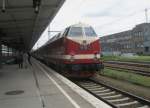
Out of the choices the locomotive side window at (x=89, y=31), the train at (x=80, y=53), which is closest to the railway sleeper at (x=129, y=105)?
the train at (x=80, y=53)

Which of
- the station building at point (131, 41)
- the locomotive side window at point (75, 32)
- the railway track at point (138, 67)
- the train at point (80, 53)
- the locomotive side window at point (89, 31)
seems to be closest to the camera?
the train at point (80, 53)

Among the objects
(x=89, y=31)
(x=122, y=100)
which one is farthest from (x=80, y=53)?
(x=122, y=100)

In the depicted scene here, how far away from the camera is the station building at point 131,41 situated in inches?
3403

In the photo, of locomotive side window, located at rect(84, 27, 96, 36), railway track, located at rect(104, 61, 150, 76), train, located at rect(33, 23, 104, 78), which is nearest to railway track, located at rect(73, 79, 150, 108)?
train, located at rect(33, 23, 104, 78)

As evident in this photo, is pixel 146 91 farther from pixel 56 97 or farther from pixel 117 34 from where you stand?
pixel 117 34

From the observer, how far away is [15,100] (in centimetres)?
1030

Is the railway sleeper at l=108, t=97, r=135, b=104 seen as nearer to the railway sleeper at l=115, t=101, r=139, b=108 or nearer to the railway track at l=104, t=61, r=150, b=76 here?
the railway sleeper at l=115, t=101, r=139, b=108

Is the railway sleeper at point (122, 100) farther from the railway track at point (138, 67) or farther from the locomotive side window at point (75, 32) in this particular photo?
the railway track at point (138, 67)

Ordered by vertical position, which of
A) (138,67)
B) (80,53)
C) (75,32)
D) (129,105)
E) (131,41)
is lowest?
(129,105)

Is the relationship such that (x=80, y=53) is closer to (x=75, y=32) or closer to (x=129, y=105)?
(x=75, y=32)

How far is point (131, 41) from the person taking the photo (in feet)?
327

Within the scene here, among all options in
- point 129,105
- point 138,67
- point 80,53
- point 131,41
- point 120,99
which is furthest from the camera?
point 131,41

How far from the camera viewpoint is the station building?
284ft

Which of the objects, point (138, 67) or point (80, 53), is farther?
point (138, 67)
